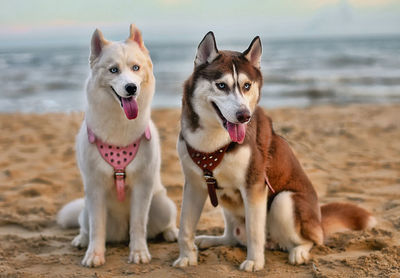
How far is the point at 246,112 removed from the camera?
103 inches

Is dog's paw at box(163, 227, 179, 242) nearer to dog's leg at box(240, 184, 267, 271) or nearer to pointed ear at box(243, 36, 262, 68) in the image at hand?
dog's leg at box(240, 184, 267, 271)

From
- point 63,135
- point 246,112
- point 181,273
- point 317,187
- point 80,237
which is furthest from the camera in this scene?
point 63,135

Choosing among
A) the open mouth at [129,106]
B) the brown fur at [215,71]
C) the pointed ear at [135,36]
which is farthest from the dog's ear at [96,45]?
the brown fur at [215,71]

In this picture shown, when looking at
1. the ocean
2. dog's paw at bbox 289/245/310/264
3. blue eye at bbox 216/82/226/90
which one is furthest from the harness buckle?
the ocean

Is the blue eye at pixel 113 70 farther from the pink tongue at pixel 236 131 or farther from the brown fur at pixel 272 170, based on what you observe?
the pink tongue at pixel 236 131

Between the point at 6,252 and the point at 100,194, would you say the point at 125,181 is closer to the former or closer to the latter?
the point at 100,194

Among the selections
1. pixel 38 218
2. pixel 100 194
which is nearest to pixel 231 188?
pixel 100 194

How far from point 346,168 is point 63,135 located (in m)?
4.34

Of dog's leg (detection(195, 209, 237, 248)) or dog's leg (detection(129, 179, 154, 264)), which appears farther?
dog's leg (detection(195, 209, 237, 248))

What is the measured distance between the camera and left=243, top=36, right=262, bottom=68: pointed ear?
290 cm

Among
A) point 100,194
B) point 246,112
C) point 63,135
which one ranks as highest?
point 246,112

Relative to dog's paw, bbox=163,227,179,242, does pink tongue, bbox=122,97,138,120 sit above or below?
above

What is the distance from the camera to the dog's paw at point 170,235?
372 cm

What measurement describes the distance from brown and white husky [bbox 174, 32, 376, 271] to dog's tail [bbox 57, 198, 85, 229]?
1190 millimetres
